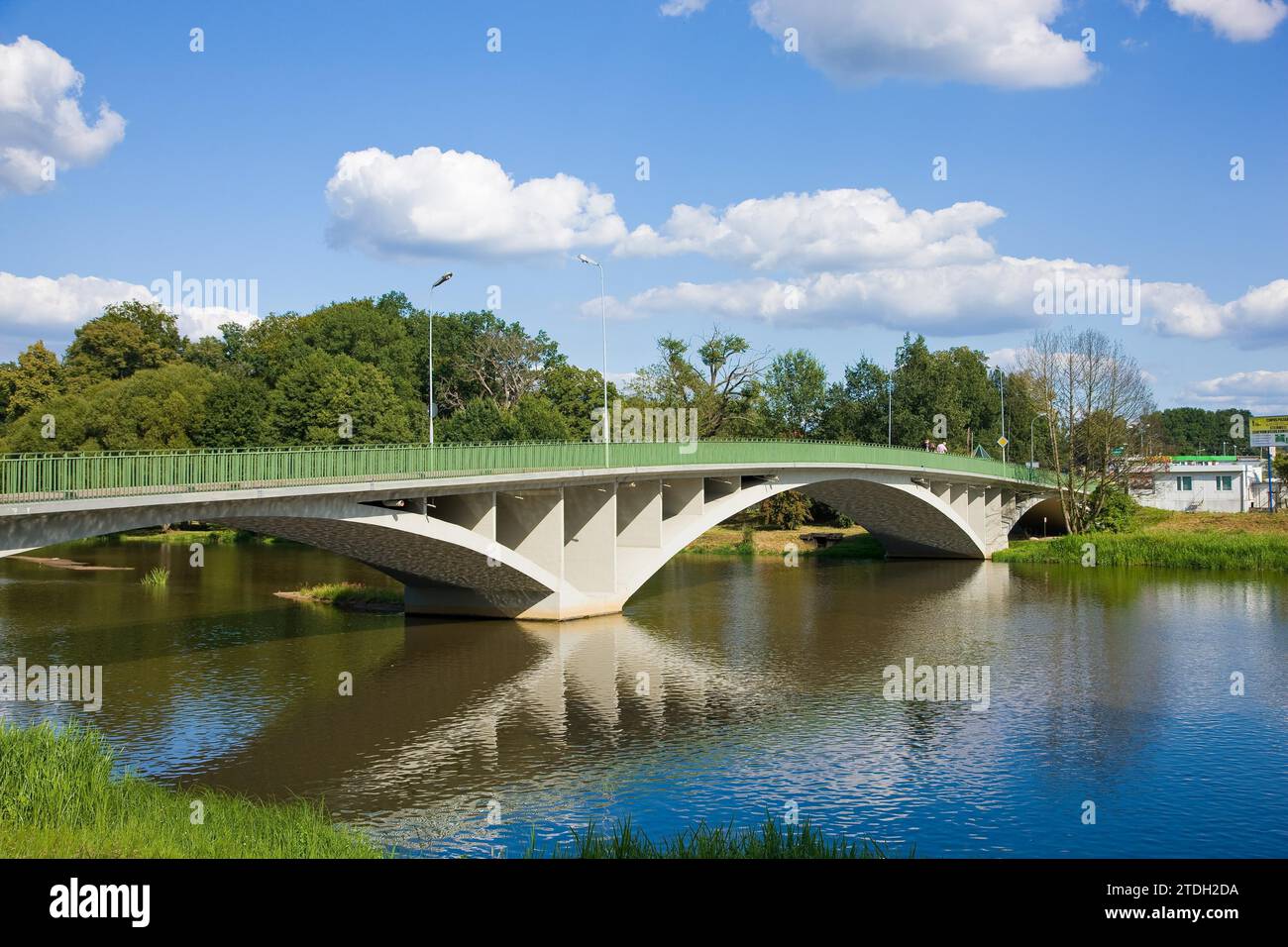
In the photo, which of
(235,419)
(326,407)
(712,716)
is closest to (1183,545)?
(712,716)

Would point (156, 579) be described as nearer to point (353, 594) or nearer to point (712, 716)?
point (353, 594)

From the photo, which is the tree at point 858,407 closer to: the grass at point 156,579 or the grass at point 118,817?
the grass at point 156,579

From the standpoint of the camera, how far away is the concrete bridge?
22438 mm

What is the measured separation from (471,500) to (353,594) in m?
11.9

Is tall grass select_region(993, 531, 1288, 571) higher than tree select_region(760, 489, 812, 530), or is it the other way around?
tree select_region(760, 489, 812, 530)

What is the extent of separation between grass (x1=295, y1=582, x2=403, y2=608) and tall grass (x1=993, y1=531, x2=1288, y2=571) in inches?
1579

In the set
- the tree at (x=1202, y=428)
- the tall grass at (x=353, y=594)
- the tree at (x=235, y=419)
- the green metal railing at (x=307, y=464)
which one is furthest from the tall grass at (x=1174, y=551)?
the tree at (x=1202, y=428)

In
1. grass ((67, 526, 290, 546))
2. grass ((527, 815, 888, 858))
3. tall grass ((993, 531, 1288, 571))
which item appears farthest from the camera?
grass ((67, 526, 290, 546))

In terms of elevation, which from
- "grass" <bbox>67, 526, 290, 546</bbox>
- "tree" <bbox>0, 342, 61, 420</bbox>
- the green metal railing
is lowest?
"grass" <bbox>67, 526, 290, 546</bbox>

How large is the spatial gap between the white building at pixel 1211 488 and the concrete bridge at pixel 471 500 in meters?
39.8

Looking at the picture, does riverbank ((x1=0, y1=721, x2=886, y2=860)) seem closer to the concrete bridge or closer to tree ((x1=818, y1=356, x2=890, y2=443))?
the concrete bridge

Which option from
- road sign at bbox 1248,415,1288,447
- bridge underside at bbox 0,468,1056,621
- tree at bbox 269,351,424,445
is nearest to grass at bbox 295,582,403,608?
bridge underside at bbox 0,468,1056,621
